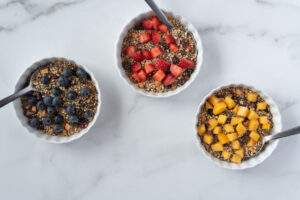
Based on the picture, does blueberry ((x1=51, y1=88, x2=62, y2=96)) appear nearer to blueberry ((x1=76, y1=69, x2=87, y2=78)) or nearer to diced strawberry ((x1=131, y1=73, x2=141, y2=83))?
blueberry ((x1=76, y1=69, x2=87, y2=78))

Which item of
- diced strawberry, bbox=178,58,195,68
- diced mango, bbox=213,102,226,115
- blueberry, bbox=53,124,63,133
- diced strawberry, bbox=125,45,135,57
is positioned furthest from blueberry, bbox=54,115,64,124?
diced mango, bbox=213,102,226,115

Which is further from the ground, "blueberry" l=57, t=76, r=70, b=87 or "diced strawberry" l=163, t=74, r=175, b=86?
"blueberry" l=57, t=76, r=70, b=87

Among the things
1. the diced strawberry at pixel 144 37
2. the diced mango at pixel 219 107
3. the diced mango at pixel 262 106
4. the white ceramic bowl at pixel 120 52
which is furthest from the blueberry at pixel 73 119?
the diced mango at pixel 262 106

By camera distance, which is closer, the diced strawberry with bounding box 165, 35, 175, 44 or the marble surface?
the diced strawberry with bounding box 165, 35, 175, 44

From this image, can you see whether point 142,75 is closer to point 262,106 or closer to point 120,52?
point 120,52

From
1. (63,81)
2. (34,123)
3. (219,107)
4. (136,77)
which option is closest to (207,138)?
(219,107)

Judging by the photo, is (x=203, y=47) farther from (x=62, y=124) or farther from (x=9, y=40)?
(x=9, y=40)

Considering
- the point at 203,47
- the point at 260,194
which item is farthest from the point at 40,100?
the point at 260,194
